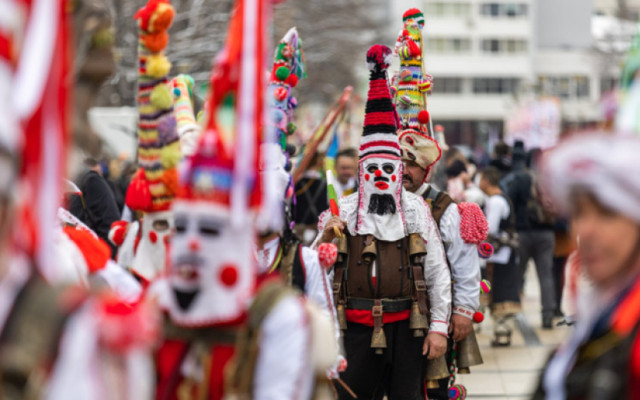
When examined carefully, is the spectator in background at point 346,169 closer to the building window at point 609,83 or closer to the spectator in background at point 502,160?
the building window at point 609,83

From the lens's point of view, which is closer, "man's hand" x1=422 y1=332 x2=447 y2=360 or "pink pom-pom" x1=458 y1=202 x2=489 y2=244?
"man's hand" x1=422 y1=332 x2=447 y2=360

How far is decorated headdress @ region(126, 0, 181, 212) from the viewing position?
3998 mm

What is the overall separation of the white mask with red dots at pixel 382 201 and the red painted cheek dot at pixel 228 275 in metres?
2.86

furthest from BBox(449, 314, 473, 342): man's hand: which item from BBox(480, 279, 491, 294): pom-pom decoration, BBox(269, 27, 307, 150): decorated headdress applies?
BBox(269, 27, 307, 150): decorated headdress

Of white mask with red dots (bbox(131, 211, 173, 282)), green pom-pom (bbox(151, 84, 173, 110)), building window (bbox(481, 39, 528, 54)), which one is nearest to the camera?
green pom-pom (bbox(151, 84, 173, 110))

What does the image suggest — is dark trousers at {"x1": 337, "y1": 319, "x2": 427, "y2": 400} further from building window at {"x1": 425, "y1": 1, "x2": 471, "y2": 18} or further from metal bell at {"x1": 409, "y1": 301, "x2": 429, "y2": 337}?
building window at {"x1": 425, "y1": 1, "x2": 471, "y2": 18}

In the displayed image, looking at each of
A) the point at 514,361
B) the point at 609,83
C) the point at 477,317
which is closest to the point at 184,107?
the point at 477,317

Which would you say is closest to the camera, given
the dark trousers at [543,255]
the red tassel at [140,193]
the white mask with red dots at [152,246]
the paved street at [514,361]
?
the red tassel at [140,193]

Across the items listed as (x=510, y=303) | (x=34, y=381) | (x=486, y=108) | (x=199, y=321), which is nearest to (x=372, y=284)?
(x=199, y=321)

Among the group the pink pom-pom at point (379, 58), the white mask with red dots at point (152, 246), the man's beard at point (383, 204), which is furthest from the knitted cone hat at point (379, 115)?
the white mask with red dots at point (152, 246)

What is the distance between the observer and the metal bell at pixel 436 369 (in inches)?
239

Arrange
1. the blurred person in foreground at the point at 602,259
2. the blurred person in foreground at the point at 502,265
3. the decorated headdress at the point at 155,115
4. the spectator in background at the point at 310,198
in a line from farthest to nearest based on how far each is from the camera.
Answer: the blurred person in foreground at the point at 502,265, the spectator in background at the point at 310,198, the decorated headdress at the point at 155,115, the blurred person in foreground at the point at 602,259

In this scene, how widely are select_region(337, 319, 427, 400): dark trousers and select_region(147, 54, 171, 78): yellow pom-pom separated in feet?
7.82

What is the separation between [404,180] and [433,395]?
4.23 feet
